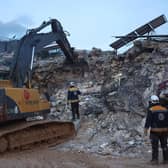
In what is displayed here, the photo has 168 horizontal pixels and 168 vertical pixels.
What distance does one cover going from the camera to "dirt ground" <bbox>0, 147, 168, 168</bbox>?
9.93 meters

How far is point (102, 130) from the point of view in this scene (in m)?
13.8

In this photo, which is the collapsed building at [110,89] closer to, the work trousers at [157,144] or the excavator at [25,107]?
the excavator at [25,107]

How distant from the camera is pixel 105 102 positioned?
15.7 meters

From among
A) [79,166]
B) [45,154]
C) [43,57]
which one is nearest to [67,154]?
[45,154]

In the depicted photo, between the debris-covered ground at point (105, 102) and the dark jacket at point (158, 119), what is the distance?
0.84 meters

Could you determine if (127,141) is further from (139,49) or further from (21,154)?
(139,49)

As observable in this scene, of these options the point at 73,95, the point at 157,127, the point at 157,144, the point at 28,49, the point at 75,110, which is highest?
the point at 28,49

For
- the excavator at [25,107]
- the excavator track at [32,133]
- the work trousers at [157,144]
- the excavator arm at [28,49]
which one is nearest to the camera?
the work trousers at [157,144]

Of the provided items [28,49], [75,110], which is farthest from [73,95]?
[28,49]

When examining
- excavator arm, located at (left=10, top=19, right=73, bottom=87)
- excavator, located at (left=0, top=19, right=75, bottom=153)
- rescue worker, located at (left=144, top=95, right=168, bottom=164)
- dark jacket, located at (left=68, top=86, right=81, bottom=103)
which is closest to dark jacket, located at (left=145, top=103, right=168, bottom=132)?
rescue worker, located at (left=144, top=95, right=168, bottom=164)

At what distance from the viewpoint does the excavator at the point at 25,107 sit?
12.1m

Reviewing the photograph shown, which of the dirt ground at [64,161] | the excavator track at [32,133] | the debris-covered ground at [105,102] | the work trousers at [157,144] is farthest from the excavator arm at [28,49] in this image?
the work trousers at [157,144]

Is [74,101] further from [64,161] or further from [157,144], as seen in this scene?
[157,144]

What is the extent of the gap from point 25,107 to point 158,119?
4.02 meters
